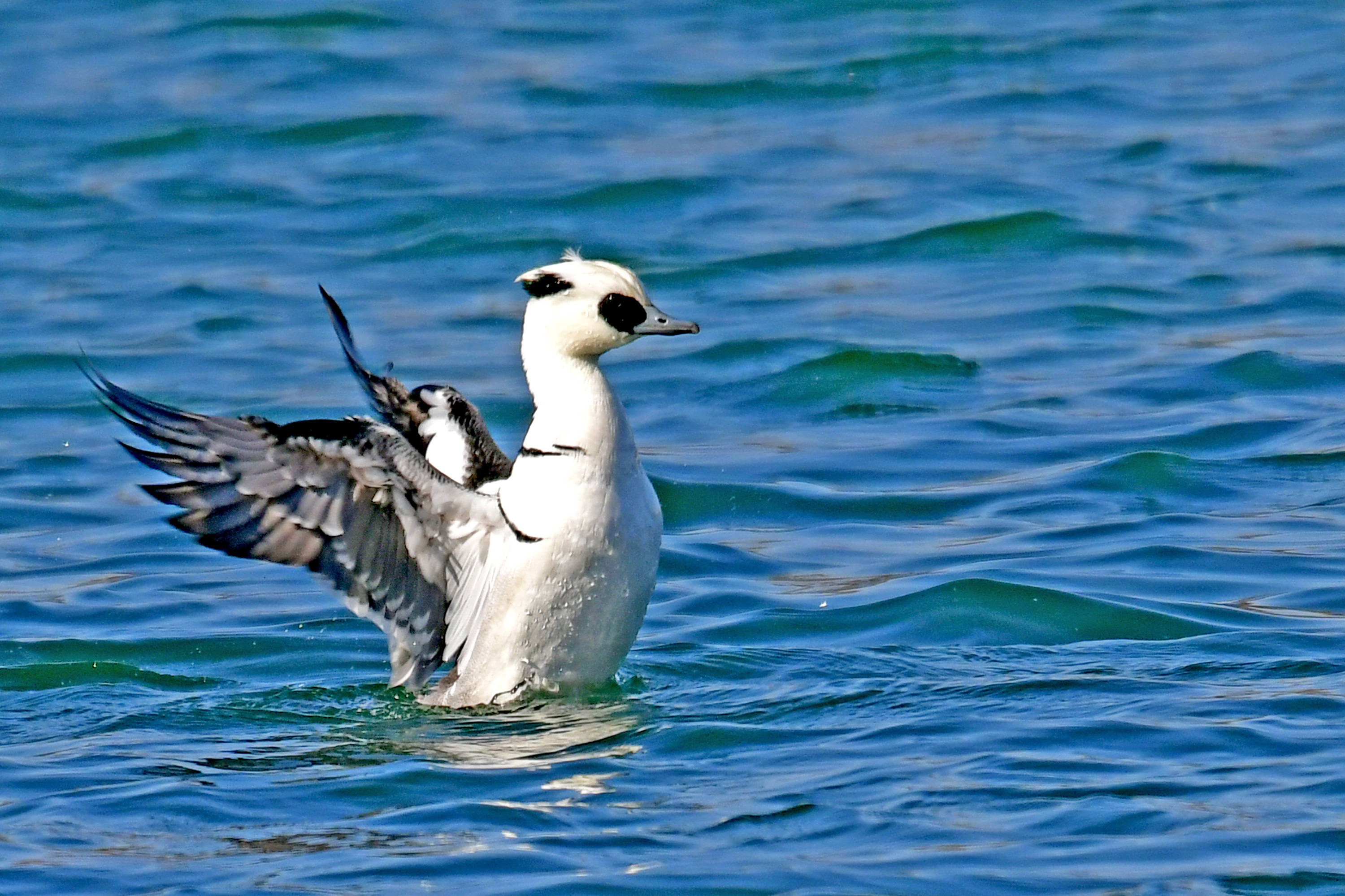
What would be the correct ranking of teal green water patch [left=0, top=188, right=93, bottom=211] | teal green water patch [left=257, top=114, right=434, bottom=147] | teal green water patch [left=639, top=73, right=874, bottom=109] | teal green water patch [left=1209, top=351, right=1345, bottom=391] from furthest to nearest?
1. teal green water patch [left=639, top=73, right=874, bottom=109]
2. teal green water patch [left=257, top=114, right=434, bottom=147]
3. teal green water patch [left=0, top=188, right=93, bottom=211]
4. teal green water patch [left=1209, top=351, right=1345, bottom=391]

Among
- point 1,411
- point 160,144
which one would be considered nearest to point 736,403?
point 1,411

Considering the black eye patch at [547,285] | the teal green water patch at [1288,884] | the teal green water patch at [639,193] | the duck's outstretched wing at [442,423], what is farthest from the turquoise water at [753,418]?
the black eye patch at [547,285]

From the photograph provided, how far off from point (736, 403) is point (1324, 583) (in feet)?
13.4

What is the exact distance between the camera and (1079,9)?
20.4 m

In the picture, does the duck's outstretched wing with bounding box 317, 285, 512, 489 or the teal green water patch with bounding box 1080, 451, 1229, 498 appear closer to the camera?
the duck's outstretched wing with bounding box 317, 285, 512, 489

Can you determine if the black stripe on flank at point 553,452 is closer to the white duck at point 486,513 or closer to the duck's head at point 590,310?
the white duck at point 486,513

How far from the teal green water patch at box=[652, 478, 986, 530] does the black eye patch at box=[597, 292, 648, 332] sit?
3.03 m

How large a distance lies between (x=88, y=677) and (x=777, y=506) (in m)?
3.31

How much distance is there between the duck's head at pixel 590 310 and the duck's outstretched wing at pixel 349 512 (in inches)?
22.9

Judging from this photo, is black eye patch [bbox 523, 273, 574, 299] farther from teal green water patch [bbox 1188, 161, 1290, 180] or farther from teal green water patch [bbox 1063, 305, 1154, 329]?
teal green water patch [bbox 1188, 161, 1290, 180]

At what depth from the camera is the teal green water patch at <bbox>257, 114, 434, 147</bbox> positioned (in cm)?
1781

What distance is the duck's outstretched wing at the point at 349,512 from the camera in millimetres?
6770

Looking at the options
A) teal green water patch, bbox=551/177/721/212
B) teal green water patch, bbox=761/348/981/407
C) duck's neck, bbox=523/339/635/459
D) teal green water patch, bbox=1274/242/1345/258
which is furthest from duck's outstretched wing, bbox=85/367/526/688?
teal green water patch, bbox=551/177/721/212

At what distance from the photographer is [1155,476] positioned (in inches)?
403
